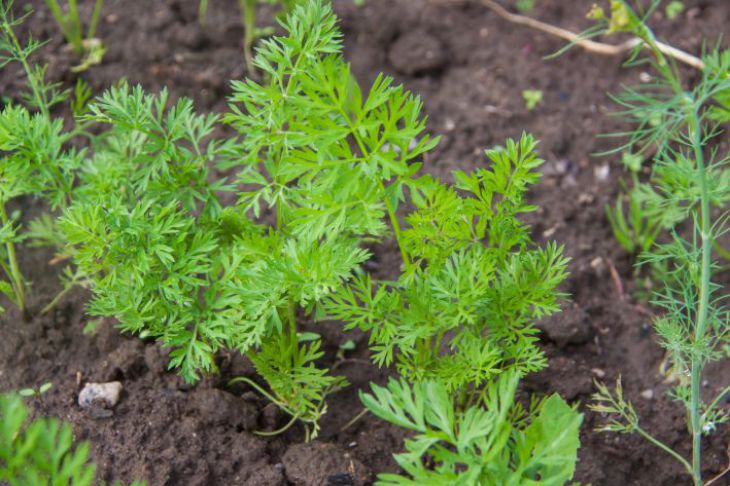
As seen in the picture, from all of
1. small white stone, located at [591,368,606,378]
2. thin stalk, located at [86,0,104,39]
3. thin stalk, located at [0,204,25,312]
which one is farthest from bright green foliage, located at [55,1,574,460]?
thin stalk, located at [86,0,104,39]

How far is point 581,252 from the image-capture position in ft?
9.15

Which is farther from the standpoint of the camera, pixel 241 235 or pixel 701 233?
pixel 241 235

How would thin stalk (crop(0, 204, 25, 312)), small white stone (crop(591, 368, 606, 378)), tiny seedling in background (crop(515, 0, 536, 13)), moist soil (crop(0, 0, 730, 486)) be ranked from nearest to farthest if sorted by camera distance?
moist soil (crop(0, 0, 730, 486)) < thin stalk (crop(0, 204, 25, 312)) < small white stone (crop(591, 368, 606, 378)) < tiny seedling in background (crop(515, 0, 536, 13))

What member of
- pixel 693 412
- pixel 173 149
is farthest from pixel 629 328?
pixel 173 149

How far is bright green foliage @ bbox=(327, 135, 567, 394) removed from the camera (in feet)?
6.18

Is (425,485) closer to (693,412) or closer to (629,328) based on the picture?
(693,412)

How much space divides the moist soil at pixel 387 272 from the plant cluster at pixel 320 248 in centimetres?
17

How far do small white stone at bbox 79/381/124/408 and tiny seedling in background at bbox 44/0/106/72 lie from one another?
1359 mm

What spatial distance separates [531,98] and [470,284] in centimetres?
159

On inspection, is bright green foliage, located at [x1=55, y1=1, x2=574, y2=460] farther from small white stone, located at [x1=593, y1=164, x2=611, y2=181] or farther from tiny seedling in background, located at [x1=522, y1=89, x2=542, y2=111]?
tiny seedling in background, located at [x1=522, y1=89, x2=542, y2=111]

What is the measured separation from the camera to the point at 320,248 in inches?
74.5

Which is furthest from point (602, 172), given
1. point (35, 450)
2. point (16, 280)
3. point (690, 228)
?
point (35, 450)

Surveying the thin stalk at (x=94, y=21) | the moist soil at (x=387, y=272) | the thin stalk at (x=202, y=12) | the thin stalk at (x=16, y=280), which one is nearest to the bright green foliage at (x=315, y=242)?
the moist soil at (x=387, y=272)

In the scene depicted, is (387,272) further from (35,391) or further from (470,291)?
(35,391)
